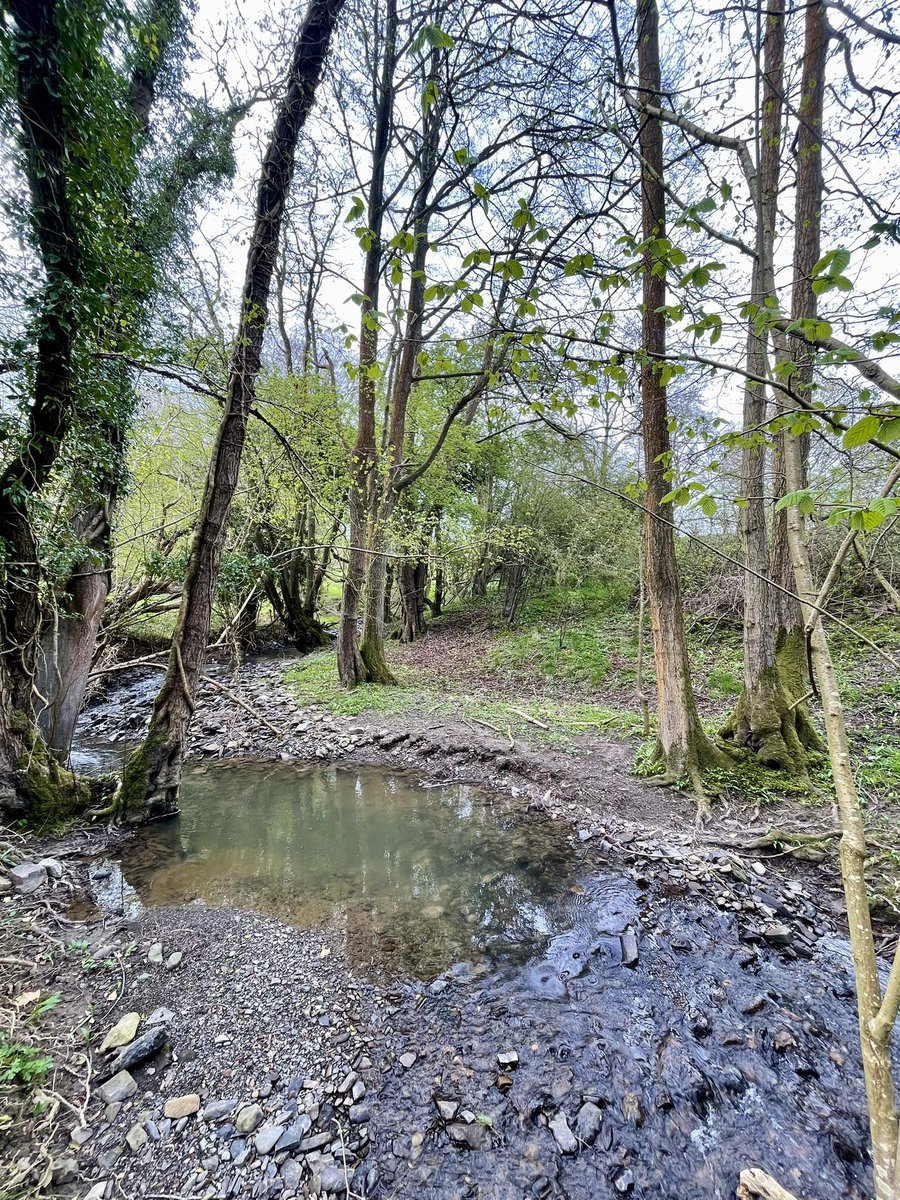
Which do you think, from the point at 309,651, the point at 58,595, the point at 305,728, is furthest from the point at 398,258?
the point at 309,651

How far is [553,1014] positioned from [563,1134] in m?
0.59

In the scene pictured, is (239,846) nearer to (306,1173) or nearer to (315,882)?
(315,882)

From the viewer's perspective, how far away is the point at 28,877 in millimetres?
3396

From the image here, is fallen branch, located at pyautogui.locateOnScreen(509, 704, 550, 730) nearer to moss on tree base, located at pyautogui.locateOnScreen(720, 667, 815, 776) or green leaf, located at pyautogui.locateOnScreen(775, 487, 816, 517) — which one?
moss on tree base, located at pyautogui.locateOnScreen(720, 667, 815, 776)

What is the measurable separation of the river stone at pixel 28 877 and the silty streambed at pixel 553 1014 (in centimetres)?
40

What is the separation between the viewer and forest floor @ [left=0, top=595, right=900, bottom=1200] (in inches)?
74.4

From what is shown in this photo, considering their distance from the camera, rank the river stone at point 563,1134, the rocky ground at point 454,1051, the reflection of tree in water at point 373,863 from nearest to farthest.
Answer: the rocky ground at point 454,1051 < the river stone at point 563,1134 < the reflection of tree in water at point 373,863

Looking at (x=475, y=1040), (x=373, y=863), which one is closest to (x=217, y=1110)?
(x=475, y=1040)

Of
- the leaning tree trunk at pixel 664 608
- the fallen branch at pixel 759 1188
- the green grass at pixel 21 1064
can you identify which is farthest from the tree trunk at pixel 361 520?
the fallen branch at pixel 759 1188

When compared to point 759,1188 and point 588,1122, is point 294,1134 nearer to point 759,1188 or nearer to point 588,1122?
point 588,1122

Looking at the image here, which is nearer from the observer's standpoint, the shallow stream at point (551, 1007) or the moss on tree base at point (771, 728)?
the shallow stream at point (551, 1007)

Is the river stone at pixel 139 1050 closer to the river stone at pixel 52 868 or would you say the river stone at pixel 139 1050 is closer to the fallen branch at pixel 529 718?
the river stone at pixel 52 868

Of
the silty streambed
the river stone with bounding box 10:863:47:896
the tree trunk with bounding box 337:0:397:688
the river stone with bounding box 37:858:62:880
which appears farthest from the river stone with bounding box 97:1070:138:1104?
the tree trunk with bounding box 337:0:397:688

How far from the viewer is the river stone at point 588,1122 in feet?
6.64
